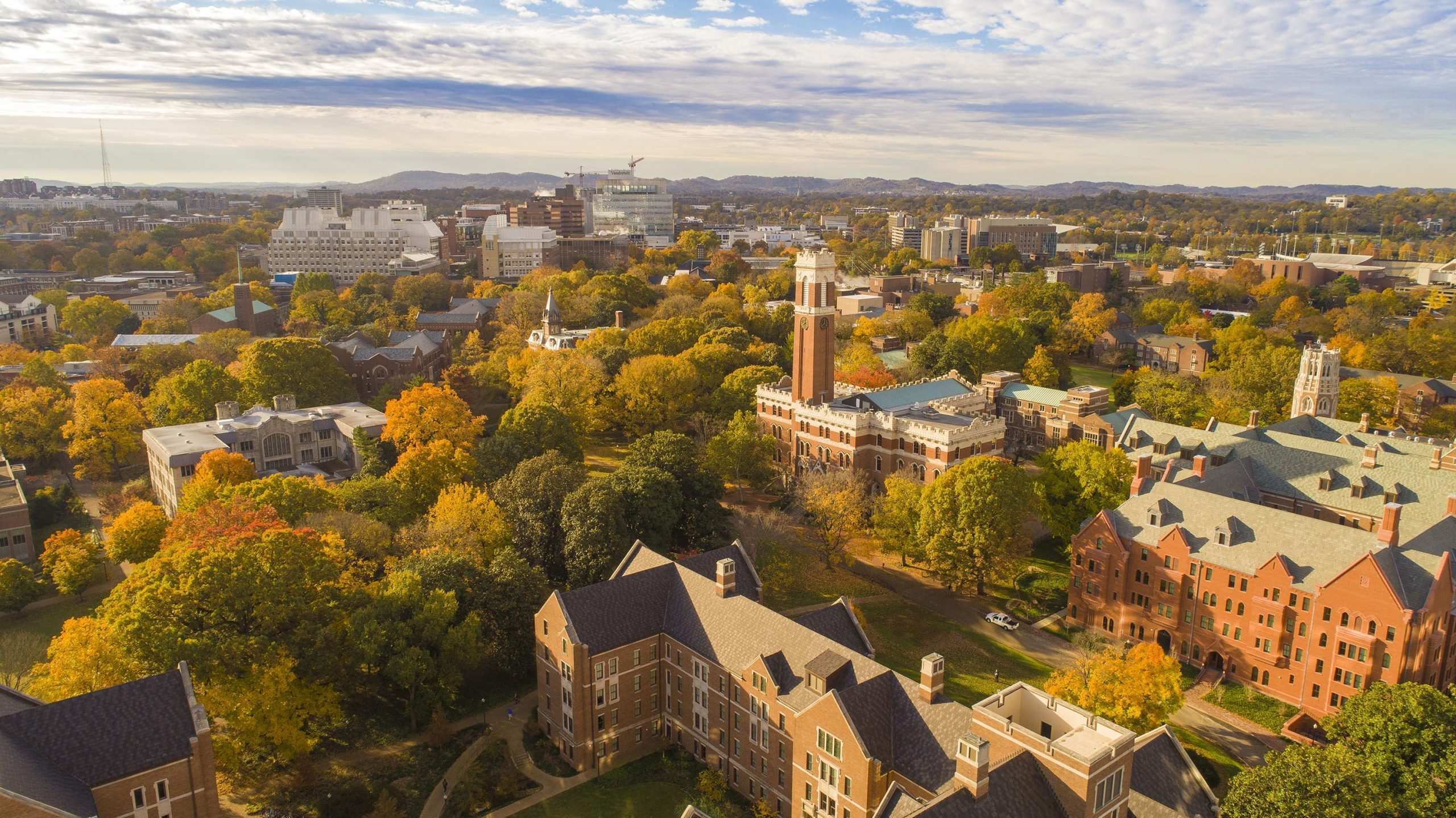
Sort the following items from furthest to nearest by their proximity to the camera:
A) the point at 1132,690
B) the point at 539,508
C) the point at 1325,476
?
the point at 1325,476, the point at 539,508, the point at 1132,690

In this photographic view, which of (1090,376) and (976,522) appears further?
(1090,376)

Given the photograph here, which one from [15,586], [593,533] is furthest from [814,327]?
[15,586]

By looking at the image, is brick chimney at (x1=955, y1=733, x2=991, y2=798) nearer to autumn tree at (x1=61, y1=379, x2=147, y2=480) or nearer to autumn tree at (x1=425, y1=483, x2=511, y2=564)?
autumn tree at (x1=425, y1=483, x2=511, y2=564)

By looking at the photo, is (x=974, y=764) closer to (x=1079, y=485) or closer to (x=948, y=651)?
(x=948, y=651)

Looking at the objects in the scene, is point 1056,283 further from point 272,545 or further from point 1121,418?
point 272,545

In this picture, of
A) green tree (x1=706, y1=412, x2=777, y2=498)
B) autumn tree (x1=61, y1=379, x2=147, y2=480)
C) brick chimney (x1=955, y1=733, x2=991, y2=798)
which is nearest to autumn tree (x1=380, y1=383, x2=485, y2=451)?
green tree (x1=706, y1=412, x2=777, y2=498)

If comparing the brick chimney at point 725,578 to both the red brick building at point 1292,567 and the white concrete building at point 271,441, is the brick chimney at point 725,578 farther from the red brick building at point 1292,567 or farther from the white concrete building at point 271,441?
the white concrete building at point 271,441

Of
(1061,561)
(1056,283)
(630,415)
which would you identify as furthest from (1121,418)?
(1056,283)

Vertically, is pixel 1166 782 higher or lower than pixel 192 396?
lower
